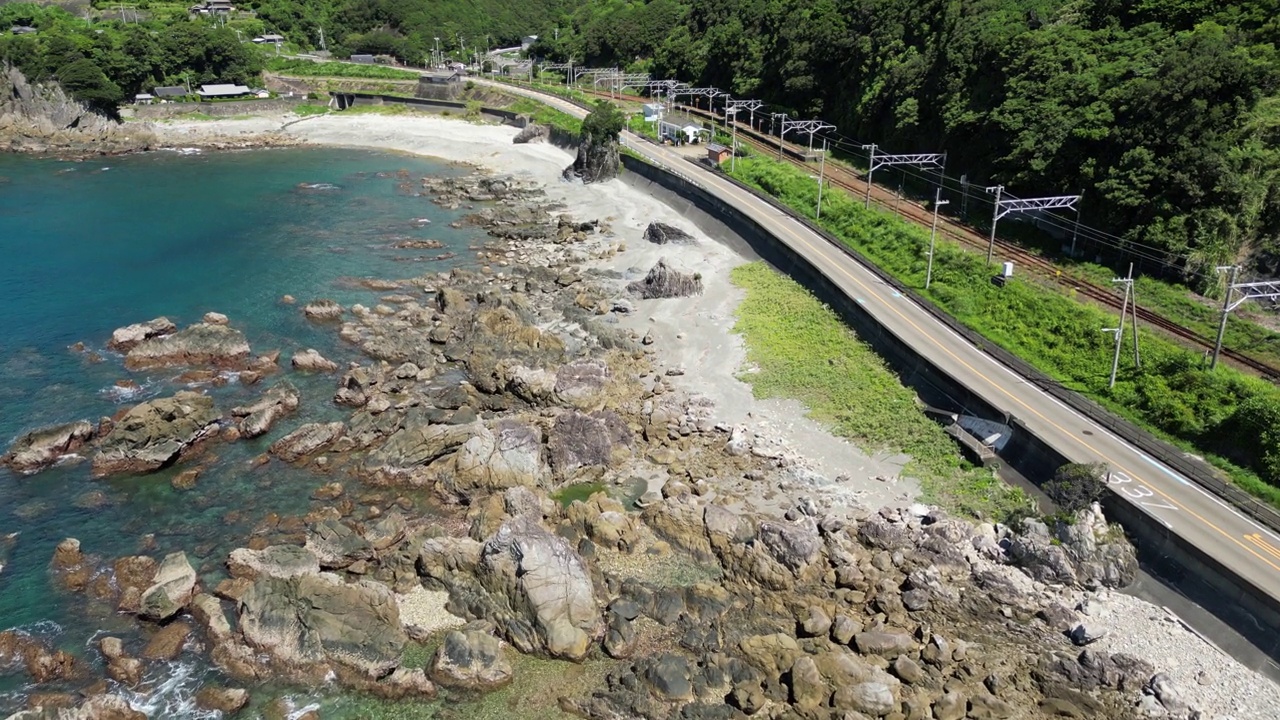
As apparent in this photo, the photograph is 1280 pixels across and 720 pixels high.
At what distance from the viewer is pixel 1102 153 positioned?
57844 millimetres

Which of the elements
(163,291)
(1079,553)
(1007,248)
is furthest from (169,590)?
(1007,248)

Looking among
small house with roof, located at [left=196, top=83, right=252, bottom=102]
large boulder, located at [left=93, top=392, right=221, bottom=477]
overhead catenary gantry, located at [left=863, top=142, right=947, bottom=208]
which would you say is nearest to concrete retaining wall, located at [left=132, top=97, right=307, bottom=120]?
small house with roof, located at [left=196, top=83, right=252, bottom=102]

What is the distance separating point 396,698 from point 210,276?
49291 millimetres

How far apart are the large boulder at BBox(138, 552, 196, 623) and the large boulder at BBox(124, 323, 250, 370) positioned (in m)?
20.4

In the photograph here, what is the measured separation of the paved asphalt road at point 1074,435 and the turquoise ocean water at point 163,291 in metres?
32.7

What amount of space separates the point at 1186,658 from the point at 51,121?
469ft

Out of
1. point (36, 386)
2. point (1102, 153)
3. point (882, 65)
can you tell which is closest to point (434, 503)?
point (36, 386)

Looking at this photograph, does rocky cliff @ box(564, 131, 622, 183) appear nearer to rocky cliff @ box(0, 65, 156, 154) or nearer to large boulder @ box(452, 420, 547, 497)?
large boulder @ box(452, 420, 547, 497)

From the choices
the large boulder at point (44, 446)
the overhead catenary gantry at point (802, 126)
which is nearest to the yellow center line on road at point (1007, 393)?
the overhead catenary gantry at point (802, 126)

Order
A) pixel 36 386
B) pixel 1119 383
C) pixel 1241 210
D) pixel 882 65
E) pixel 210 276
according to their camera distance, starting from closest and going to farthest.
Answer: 1. pixel 1119 383
2. pixel 36 386
3. pixel 1241 210
4. pixel 210 276
5. pixel 882 65

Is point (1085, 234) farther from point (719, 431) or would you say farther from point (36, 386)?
point (36, 386)

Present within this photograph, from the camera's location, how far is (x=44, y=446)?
39.6 metres

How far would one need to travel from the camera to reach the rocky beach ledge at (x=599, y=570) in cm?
2680

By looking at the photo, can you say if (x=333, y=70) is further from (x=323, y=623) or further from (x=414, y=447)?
(x=323, y=623)
